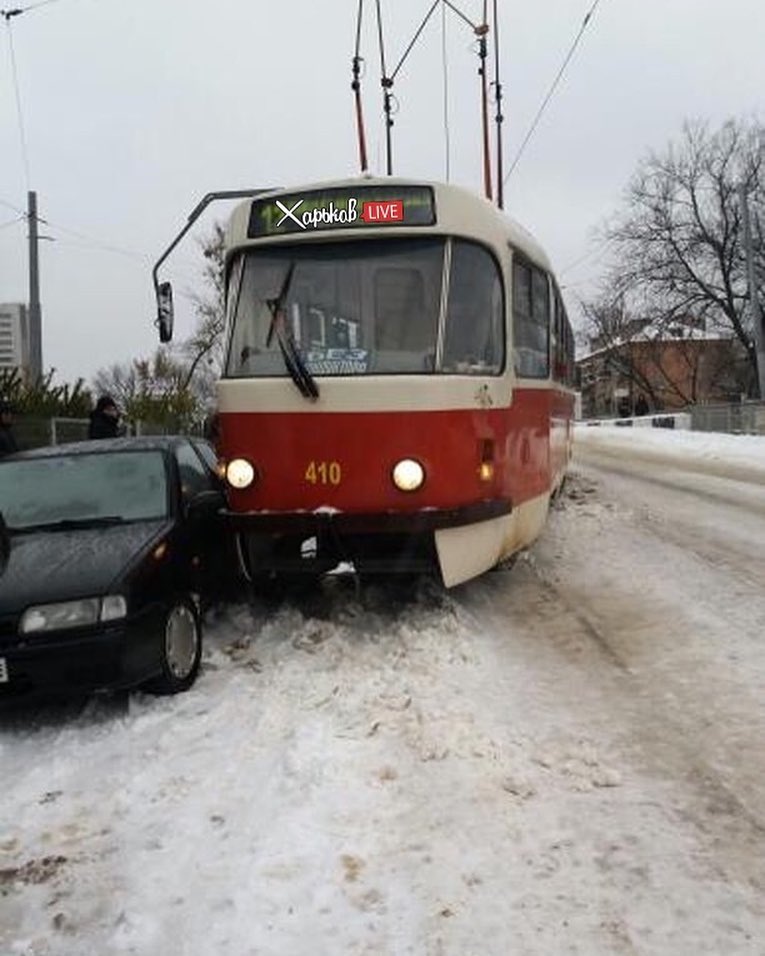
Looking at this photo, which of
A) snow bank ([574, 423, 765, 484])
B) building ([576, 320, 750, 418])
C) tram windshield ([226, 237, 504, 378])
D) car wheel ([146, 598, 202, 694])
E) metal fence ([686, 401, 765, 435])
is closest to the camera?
car wheel ([146, 598, 202, 694])

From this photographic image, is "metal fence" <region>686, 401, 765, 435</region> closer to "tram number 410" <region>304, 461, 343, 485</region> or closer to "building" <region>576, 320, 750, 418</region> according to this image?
"building" <region>576, 320, 750, 418</region>

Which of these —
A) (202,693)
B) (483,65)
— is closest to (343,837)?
(202,693)

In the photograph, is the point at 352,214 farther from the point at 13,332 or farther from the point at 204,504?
the point at 13,332

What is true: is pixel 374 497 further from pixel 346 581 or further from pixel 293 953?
pixel 293 953

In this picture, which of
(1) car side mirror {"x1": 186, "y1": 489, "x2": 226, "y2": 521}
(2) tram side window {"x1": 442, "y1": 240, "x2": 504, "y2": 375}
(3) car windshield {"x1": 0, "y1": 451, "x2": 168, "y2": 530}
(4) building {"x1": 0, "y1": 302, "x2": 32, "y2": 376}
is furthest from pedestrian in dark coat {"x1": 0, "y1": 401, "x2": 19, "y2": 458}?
(4) building {"x1": 0, "y1": 302, "x2": 32, "y2": 376}

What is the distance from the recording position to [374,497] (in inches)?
280

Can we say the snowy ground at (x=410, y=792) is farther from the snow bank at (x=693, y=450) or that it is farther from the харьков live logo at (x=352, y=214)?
the snow bank at (x=693, y=450)

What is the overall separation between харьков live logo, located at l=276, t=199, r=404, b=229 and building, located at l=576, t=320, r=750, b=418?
55.1 meters

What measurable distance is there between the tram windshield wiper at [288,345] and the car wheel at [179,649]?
61.5 inches

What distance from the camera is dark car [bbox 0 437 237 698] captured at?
5.80 meters

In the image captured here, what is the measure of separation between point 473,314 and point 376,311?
66 cm

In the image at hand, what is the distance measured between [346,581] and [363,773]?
13.1ft

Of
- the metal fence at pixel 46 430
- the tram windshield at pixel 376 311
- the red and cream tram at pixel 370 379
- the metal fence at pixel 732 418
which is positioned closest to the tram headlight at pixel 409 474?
the red and cream tram at pixel 370 379

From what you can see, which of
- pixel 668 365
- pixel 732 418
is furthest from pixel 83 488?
pixel 668 365
